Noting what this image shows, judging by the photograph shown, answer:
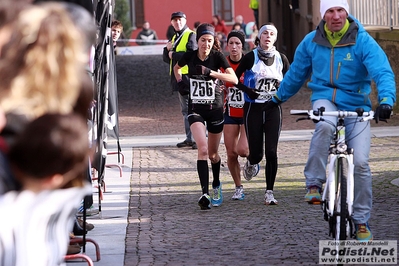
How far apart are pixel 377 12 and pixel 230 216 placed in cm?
1109

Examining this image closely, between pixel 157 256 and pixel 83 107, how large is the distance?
4.09 metres

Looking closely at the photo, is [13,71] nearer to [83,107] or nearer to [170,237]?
[83,107]

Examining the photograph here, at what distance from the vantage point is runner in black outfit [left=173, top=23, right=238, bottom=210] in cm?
929

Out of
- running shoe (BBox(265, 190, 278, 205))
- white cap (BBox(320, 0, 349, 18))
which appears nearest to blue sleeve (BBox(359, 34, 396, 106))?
→ white cap (BBox(320, 0, 349, 18))

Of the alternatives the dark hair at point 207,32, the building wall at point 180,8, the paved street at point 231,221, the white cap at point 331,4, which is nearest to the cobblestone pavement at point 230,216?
the paved street at point 231,221

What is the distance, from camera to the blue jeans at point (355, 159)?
6625 mm

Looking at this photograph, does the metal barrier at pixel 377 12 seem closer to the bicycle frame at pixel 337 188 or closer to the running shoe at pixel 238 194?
the running shoe at pixel 238 194

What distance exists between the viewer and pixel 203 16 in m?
52.2

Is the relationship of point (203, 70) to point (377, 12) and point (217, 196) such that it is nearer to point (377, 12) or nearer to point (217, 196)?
point (217, 196)

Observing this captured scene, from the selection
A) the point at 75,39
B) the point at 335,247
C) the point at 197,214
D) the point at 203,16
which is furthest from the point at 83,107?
the point at 203,16

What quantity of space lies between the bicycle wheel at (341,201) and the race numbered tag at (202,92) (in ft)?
10.3

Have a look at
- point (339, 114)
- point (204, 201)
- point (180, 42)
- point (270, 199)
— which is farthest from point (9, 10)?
point (180, 42)

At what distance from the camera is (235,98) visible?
9.81m

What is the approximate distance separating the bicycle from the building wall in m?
45.4
